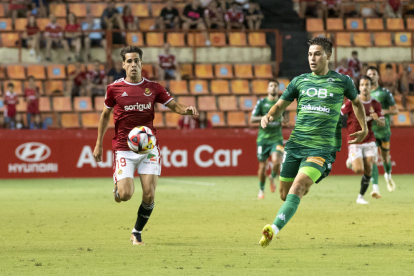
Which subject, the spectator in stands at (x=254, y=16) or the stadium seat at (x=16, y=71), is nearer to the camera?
the stadium seat at (x=16, y=71)

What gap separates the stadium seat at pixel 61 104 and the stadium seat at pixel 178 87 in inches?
131

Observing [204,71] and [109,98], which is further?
A: [204,71]

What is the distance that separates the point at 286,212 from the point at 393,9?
70.0 ft

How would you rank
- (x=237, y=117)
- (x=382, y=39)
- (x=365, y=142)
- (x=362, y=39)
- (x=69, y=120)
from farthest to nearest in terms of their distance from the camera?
(x=382, y=39) < (x=362, y=39) < (x=237, y=117) < (x=69, y=120) < (x=365, y=142)

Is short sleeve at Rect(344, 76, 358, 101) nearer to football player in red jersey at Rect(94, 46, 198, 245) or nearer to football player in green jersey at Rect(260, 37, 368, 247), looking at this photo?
football player in green jersey at Rect(260, 37, 368, 247)

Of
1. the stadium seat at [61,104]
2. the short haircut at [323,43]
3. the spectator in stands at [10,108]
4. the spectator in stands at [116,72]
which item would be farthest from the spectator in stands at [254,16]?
the short haircut at [323,43]

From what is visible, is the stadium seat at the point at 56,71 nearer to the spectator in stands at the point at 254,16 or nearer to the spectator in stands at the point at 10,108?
the spectator in stands at the point at 10,108

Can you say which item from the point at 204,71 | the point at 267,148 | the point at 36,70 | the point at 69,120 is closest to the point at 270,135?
the point at 267,148

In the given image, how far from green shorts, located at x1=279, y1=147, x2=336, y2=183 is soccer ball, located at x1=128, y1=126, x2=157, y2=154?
1557 mm

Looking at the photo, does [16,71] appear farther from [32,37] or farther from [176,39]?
[176,39]

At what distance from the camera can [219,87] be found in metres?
23.9

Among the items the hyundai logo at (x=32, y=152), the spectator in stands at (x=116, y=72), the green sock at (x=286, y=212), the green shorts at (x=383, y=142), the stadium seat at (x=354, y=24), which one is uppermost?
the stadium seat at (x=354, y=24)

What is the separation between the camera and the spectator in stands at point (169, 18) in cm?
2433

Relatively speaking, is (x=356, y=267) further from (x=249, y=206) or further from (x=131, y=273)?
(x=249, y=206)
